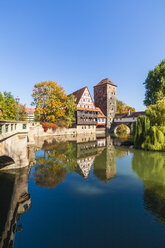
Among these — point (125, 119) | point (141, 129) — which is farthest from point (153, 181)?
point (125, 119)

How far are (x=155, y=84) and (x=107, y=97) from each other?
19.4m

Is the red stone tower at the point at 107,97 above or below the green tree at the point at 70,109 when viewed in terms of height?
above

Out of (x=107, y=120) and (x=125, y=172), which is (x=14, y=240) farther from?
(x=107, y=120)

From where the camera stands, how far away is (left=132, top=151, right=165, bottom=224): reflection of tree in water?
21.8 ft

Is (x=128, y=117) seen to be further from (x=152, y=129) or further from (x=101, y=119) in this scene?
(x=152, y=129)

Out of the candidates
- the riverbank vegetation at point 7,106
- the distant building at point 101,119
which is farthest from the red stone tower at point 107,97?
the riverbank vegetation at point 7,106

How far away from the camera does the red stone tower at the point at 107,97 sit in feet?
164

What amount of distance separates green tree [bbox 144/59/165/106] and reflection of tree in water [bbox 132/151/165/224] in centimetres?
2005

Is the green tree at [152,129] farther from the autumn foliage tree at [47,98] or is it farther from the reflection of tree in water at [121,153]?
the autumn foliage tree at [47,98]

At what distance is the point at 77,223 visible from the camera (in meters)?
5.62

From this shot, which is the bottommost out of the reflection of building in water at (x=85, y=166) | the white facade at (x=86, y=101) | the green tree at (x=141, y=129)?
the reflection of building in water at (x=85, y=166)

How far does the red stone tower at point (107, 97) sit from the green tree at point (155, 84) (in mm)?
17245

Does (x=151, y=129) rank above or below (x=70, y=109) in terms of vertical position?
below

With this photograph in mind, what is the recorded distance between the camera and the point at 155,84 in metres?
32.3
